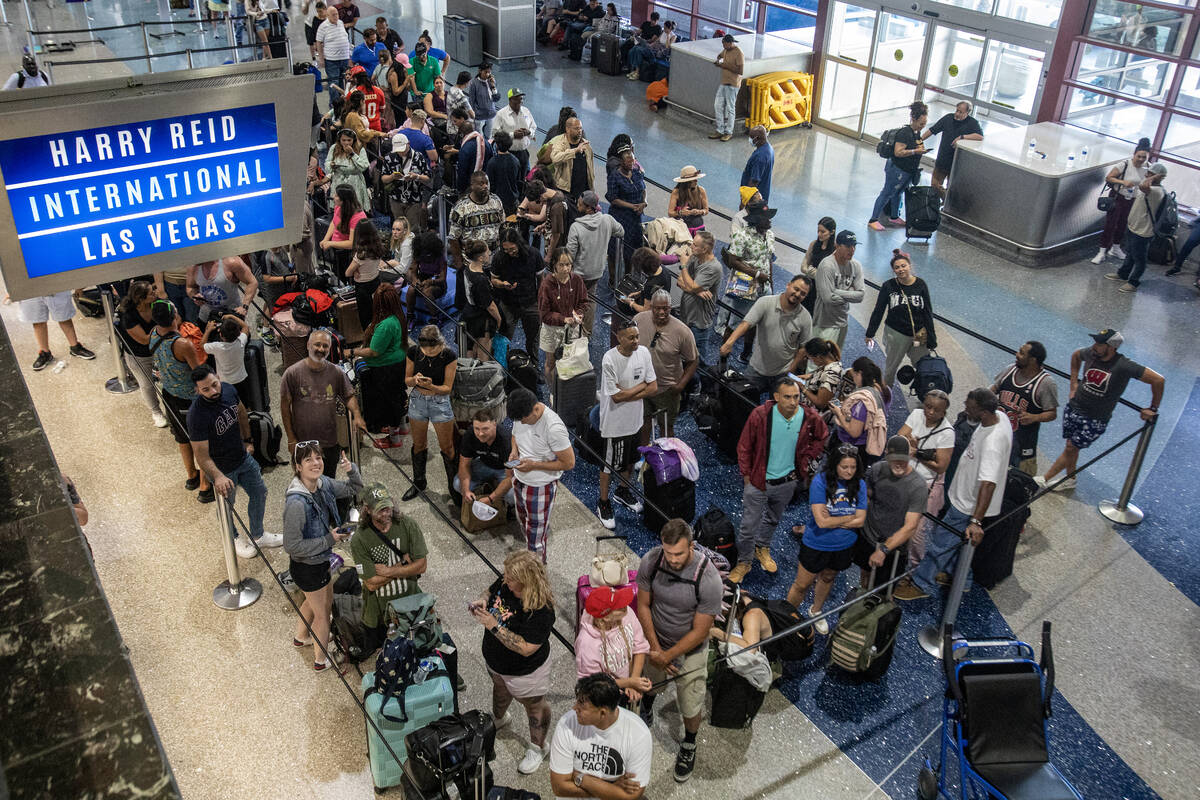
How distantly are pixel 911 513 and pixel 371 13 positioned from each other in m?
23.8

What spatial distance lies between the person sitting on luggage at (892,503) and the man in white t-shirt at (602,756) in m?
2.58

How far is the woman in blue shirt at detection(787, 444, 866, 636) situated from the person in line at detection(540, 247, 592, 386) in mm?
3228

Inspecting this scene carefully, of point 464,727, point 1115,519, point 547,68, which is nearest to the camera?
point 464,727

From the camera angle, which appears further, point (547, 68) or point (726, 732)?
point (547, 68)

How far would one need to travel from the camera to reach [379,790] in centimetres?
621

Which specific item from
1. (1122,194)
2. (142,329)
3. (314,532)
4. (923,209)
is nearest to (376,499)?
(314,532)

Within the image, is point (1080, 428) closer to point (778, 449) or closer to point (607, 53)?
point (778, 449)

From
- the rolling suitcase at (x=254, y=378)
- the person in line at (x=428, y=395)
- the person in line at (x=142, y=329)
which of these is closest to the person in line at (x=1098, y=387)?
the person in line at (x=428, y=395)

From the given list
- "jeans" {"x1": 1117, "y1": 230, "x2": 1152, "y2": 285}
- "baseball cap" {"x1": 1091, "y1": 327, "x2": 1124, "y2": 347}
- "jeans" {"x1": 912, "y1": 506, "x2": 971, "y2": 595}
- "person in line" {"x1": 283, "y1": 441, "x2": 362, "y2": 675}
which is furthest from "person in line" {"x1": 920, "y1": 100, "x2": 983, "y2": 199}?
"person in line" {"x1": 283, "y1": 441, "x2": 362, "y2": 675}

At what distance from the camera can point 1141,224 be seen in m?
13.0

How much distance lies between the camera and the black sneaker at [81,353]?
10.9 m

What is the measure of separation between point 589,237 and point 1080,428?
4.81 m

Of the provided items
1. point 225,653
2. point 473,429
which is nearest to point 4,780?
point 225,653

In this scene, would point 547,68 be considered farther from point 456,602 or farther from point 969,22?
point 456,602
